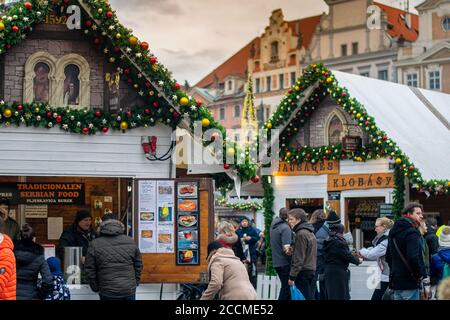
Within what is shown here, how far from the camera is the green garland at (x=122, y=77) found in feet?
43.6

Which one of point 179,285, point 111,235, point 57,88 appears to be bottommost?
point 179,285

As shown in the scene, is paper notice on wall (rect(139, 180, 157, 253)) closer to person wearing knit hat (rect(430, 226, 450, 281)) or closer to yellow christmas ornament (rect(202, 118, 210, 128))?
yellow christmas ornament (rect(202, 118, 210, 128))

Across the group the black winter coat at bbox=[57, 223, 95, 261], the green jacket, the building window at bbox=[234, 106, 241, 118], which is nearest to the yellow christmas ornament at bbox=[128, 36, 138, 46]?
the black winter coat at bbox=[57, 223, 95, 261]

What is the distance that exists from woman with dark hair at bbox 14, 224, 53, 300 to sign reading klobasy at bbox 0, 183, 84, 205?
4946 millimetres

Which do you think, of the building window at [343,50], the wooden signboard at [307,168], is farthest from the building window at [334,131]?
the building window at [343,50]

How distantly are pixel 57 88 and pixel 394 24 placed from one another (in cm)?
5756

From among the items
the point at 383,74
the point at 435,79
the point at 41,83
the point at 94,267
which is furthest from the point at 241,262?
the point at 383,74

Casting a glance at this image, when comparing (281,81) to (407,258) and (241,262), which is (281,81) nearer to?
(407,258)

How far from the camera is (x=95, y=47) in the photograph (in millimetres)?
14000

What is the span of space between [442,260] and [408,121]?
1027 cm

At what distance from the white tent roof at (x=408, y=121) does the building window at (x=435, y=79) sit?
34.4 meters

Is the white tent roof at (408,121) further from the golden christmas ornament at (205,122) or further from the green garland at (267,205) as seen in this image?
the golden christmas ornament at (205,122)

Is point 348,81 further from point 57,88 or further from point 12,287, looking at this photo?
point 12,287
